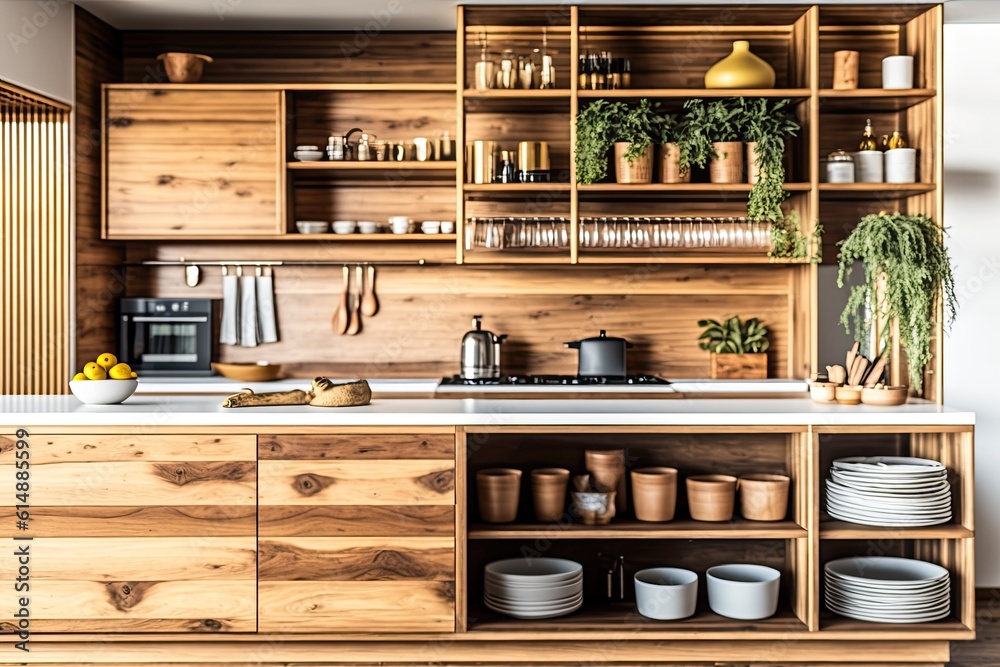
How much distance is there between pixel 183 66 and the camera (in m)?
4.42

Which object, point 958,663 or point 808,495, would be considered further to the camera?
point 958,663

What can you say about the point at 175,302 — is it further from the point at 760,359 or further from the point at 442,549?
the point at 760,359

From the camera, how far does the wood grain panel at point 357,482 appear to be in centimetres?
319

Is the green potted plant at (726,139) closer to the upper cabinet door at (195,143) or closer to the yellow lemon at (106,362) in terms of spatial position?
the upper cabinet door at (195,143)

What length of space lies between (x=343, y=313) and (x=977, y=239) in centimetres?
295

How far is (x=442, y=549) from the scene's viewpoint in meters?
3.21

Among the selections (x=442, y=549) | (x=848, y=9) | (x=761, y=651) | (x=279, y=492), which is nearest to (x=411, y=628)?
(x=442, y=549)

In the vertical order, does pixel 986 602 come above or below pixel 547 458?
below

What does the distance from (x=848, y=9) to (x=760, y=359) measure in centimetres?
159

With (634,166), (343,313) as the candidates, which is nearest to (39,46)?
(343,313)

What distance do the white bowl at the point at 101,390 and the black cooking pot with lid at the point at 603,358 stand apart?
2.04 m

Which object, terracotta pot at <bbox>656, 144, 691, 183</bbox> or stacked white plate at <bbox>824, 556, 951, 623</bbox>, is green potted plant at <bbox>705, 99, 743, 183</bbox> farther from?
stacked white plate at <bbox>824, 556, 951, 623</bbox>

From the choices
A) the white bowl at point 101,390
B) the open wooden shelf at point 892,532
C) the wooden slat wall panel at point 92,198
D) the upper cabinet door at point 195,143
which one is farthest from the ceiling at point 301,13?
the open wooden shelf at point 892,532

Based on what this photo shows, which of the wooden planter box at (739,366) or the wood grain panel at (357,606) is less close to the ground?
the wooden planter box at (739,366)
